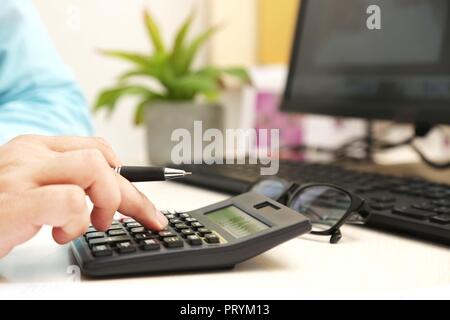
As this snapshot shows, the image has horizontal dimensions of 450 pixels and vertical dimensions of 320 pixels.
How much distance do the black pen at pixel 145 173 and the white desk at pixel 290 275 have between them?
74 millimetres

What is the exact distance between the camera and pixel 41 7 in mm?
1415

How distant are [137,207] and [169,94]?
28.0 inches

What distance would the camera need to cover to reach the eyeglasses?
458mm

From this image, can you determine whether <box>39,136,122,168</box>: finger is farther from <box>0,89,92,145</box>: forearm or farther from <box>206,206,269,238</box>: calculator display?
<box>0,89,92,145</box>: forearm

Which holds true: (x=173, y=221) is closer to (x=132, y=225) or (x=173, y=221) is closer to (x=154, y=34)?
(x=132, y=225)

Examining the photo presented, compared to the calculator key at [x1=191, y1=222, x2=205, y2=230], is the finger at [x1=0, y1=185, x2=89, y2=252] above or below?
above

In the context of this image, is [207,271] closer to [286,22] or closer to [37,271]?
[37,271]

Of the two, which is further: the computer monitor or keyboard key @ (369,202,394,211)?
the computer monitor

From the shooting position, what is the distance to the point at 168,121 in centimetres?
104

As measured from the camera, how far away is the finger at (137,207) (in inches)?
15.5

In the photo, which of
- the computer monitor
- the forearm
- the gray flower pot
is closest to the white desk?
the forearm

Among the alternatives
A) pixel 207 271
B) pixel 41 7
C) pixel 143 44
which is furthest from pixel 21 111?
pixel 143 44

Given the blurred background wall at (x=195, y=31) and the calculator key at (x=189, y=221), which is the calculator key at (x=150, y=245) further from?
the blurred background wall at (x=195, y=31)

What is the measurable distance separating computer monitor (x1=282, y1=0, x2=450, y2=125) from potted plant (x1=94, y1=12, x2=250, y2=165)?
15cm
